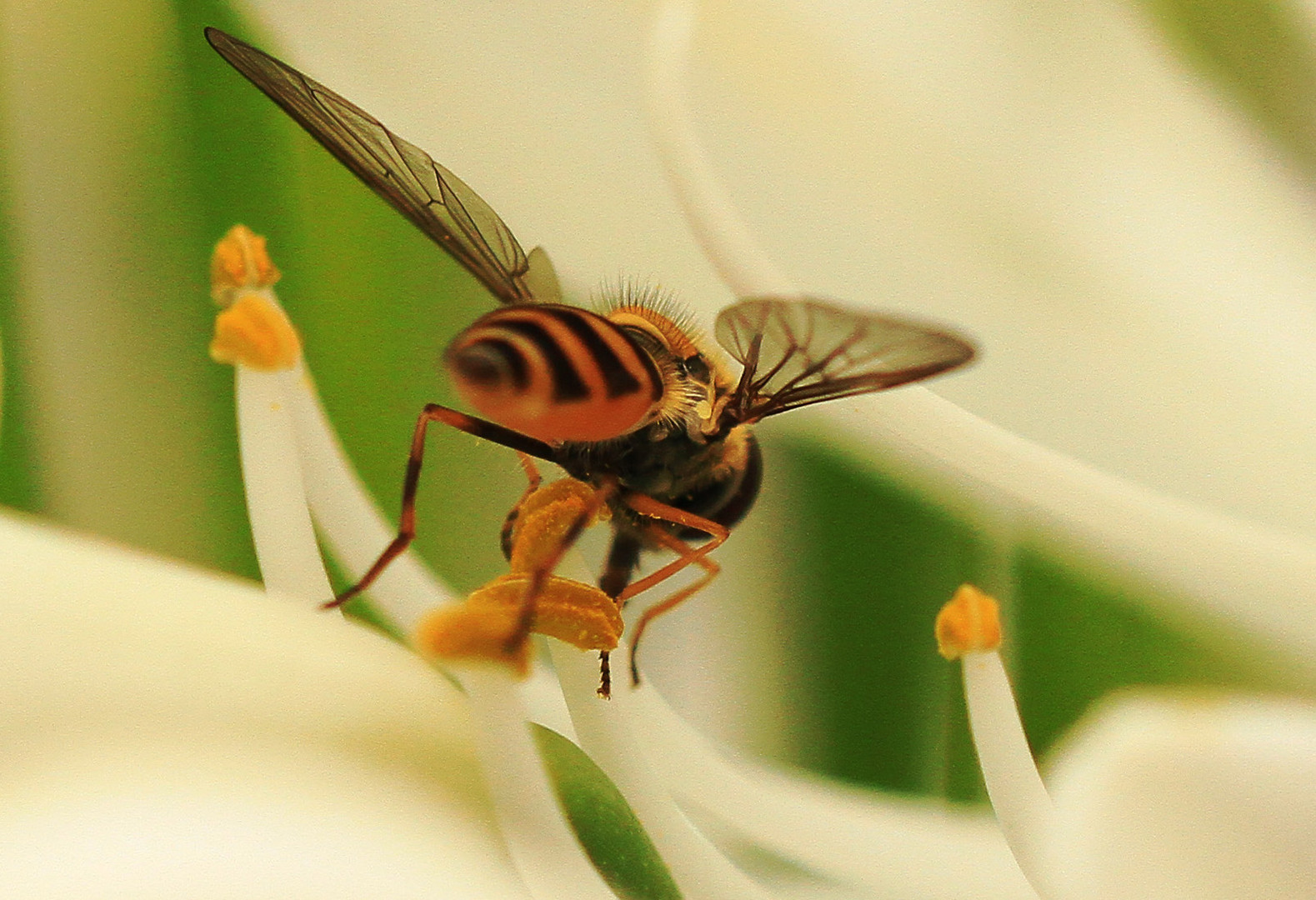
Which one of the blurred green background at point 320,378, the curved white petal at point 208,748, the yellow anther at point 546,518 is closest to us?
the curved white petal at point 208,748

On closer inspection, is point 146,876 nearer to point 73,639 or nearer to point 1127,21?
point 73,639

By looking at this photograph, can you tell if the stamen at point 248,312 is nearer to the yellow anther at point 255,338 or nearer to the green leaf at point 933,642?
the yellow anther at point 255,338

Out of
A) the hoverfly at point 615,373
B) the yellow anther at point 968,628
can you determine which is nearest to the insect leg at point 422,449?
the hoverfly at point 615,373

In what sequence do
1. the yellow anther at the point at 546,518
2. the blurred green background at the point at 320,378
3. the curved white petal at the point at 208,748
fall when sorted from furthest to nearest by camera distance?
the blurred green background at the point at 320,378 → the yellow anther at the point at 546,518 → the curved white petal at the point at 208,748

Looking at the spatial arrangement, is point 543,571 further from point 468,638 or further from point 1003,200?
point 1003,200

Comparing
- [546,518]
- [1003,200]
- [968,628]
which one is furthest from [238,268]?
[1003,200]

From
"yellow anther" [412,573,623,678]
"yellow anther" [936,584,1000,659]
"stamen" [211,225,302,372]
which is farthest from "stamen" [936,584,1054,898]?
"stamen" [211,225,302,372]
